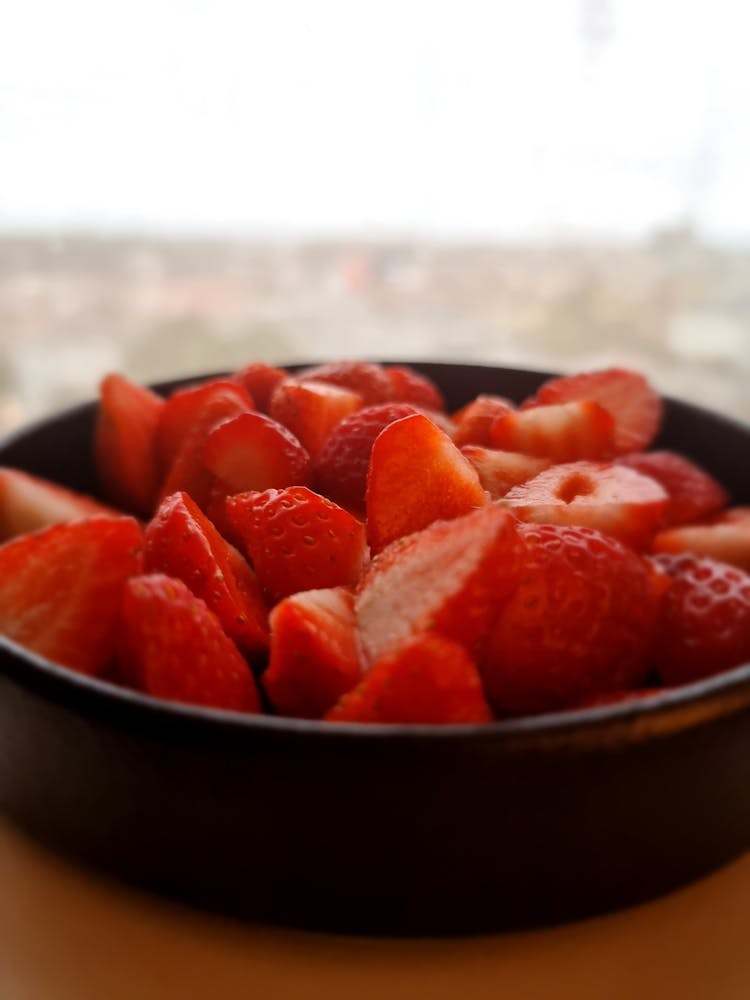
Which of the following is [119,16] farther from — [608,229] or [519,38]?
[608,229]

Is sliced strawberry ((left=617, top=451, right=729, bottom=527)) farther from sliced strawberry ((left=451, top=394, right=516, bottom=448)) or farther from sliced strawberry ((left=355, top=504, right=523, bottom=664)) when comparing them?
sliced strawberry ((left=355, top=504, right=523, bottom=664))

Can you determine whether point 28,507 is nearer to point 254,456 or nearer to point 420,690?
point 254,456

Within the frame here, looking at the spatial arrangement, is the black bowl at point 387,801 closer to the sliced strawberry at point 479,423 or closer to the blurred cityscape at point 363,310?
the sliced strawberry at point 479,423

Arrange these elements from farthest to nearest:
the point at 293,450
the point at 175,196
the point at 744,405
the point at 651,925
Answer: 1. the point at 744,405
2. the point at 175,196
3. the point at 293,450
4. the point at 651,925

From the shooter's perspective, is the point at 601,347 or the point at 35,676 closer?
the point at 35,676

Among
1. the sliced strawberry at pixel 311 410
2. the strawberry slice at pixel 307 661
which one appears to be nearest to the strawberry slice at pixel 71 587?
the strawberry slice at pixel 307 661

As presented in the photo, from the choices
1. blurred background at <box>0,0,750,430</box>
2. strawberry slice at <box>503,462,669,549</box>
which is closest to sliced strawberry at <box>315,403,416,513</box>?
strawberry slice at <box>503,462,669,549</box>

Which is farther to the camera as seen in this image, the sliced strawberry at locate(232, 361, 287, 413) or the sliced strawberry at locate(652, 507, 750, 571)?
the sliced strawberry at locate(232, 361, 287, 413)

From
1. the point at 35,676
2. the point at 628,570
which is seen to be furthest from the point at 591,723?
the point at 35,676
